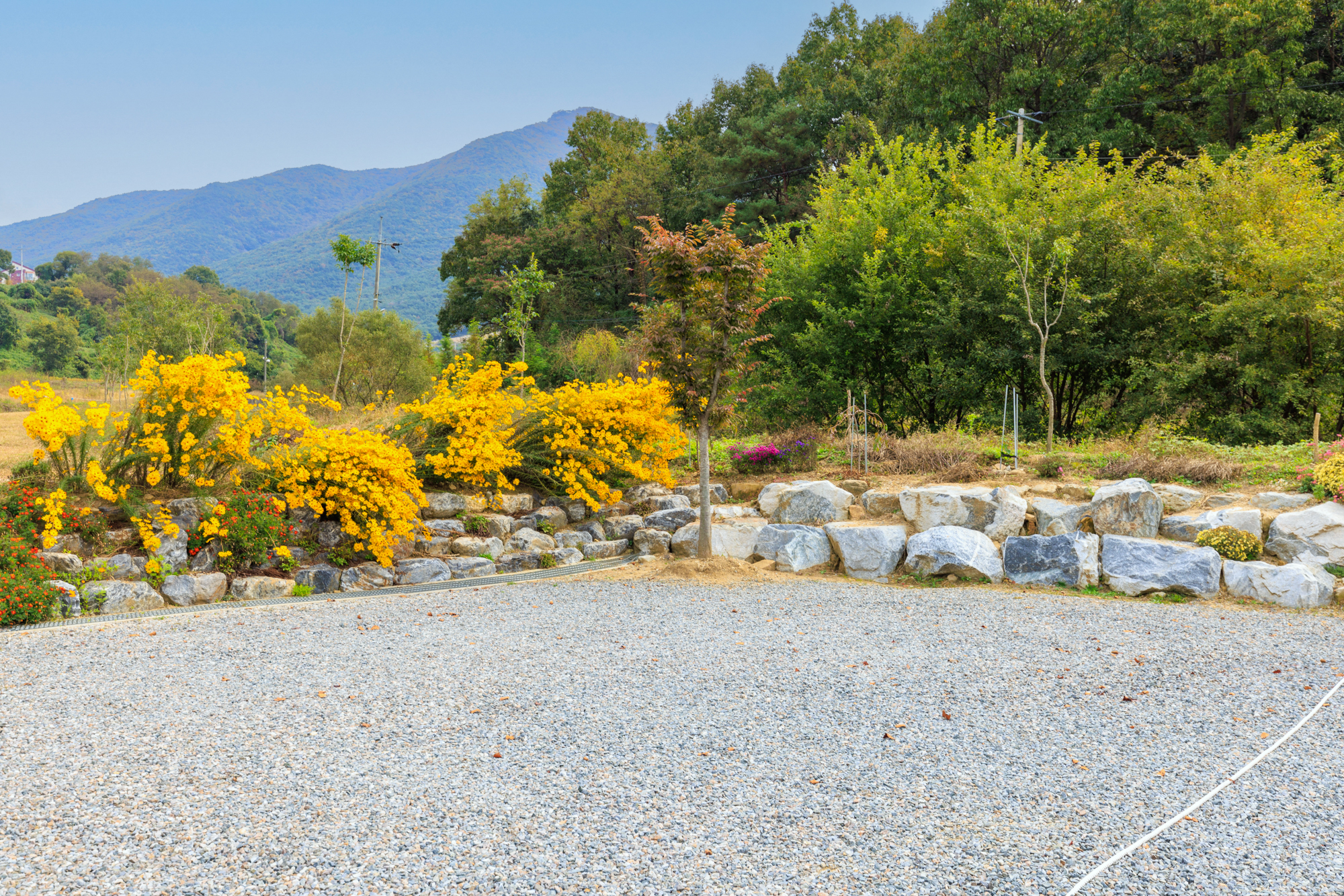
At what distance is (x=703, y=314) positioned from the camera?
678cm

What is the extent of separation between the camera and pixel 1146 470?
6.83m

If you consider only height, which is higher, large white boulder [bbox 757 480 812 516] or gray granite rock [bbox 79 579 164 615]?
large white boulder [bbox 757 480 812 516]

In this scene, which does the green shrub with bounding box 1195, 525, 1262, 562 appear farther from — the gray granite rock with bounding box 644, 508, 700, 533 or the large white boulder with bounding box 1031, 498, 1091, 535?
the gray granite rock with bounding box 644, 508, 700, 533

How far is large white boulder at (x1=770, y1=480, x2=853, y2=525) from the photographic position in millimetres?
7223

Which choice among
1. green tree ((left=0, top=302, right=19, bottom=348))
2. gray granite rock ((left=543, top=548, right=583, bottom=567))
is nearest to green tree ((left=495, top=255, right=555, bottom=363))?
gray granite rock ((left=543, top=548, right=583, bottom=567))

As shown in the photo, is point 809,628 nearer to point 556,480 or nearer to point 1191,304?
point 556,480

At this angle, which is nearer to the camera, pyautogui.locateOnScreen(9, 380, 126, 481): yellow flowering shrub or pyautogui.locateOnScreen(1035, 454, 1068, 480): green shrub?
pyautogui.locateOnScreen(9, 380, 126, 481): yellow flowering shrub

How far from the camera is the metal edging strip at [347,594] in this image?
5.26 meters

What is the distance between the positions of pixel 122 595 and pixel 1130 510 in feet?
25.5

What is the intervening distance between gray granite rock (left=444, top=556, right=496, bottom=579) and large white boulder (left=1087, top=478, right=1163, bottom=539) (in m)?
5.29

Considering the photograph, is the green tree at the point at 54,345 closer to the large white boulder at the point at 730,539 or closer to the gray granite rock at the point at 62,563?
the gray granite rock at the point at 62,563

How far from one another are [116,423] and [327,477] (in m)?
1.63

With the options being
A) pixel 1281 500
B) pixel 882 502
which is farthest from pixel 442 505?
pixel 1281 500

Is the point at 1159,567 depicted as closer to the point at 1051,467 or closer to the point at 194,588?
the point at 1051,467
